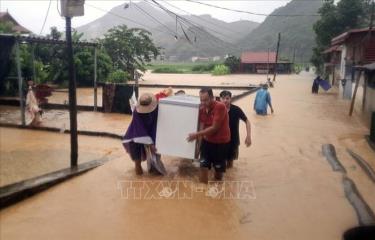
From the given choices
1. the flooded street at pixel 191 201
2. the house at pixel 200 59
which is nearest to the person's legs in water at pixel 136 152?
the flooded street at pixel 191 201

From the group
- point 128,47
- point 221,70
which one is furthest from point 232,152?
point 221,70

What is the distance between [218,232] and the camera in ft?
15.6

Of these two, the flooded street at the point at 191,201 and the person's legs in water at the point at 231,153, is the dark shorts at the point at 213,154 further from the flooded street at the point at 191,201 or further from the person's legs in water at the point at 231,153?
the person's legs in water at the point at 231,153

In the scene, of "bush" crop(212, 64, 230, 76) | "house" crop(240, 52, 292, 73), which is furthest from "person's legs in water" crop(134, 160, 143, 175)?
"house" crop(240, 52, 292, 73)

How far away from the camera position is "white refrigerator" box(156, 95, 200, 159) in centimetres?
606

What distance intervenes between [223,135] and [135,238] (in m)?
2.02

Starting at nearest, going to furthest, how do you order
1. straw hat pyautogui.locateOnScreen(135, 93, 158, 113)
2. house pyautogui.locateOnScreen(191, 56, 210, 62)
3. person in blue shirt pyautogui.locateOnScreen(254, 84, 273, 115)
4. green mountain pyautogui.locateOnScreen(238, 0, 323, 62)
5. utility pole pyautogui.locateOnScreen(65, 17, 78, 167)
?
straw hat pyautogui.locateOnScreen(135, 93, 158, 113) → utility pole pyautogui.locateOnScreen(65, 17, 78, 167) → person in blue shirt pyautogui.locateOnScreen(254, 84, 273, 115) → green mountain pyautogui.locateOnScreen(238, 0, 323, 62) → house pyautogui.locateOnScreen(191, 56, 210, 62)

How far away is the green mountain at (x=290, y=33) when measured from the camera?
9719 cm

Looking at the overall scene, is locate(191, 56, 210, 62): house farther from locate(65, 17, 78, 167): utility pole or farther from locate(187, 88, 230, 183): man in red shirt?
locate(187, 88, 230, 183): man in red shirt

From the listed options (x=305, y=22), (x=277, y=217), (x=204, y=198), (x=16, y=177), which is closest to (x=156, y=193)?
(x=204, y=198)

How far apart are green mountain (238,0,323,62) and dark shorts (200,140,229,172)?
3117 inches

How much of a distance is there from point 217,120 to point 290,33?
10793cm

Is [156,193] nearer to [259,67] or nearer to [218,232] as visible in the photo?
[218,232]

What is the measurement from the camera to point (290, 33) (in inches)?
4230
